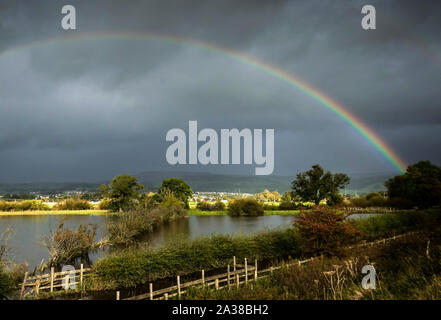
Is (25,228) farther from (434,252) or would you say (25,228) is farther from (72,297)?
(434,252)

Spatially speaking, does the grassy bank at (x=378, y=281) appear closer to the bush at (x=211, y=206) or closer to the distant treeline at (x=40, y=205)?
the bush at (x=211, y=206)

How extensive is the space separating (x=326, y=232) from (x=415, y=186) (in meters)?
48.7

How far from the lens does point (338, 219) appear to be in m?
18.7

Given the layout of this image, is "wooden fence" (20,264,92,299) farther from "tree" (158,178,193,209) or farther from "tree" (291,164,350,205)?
"tree" (291,164,350,205)

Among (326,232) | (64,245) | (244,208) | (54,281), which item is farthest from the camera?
(244,208)

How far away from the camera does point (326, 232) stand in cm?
1819

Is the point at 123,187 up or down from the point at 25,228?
up

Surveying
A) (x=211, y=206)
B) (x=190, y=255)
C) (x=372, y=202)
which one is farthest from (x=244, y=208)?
(x=190, y=255)

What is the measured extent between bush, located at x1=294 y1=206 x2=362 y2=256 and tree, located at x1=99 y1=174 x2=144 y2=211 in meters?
41.6

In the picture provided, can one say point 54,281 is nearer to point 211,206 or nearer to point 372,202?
point 211,206

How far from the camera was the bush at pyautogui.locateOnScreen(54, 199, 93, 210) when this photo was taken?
65312 mm

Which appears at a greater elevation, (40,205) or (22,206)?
(40,205)
